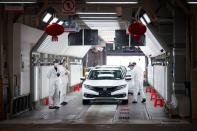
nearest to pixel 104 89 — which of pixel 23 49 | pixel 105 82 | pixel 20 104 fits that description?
pixel 105 82

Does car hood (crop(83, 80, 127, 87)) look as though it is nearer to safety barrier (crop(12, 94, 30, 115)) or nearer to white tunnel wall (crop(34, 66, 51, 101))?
white tunnel wall (crop(34, 66, 51, 101))

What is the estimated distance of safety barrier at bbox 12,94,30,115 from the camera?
730 inches

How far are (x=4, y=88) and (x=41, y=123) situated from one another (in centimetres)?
189

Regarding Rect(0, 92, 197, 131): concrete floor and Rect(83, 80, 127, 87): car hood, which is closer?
Rect(0, 92, 197, 131): concrete floor

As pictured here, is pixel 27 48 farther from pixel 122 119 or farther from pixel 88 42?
pixel 88 42

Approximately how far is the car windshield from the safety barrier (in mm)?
5431

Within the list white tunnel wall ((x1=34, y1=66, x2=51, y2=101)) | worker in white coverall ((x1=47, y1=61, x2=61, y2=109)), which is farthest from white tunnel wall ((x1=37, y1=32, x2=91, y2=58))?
worker in white coverall ((x1=47, y1=61, x2=61, y2=109))

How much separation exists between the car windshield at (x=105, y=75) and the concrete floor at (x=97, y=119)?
232 cm

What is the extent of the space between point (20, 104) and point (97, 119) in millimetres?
3288

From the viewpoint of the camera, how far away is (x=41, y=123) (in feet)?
54.3

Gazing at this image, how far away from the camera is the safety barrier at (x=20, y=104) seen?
60.8ft

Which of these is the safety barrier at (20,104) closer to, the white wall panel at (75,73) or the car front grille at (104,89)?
the car front grille at (104,89)

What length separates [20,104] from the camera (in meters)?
19.5

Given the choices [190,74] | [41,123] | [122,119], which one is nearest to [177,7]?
[190,74]
